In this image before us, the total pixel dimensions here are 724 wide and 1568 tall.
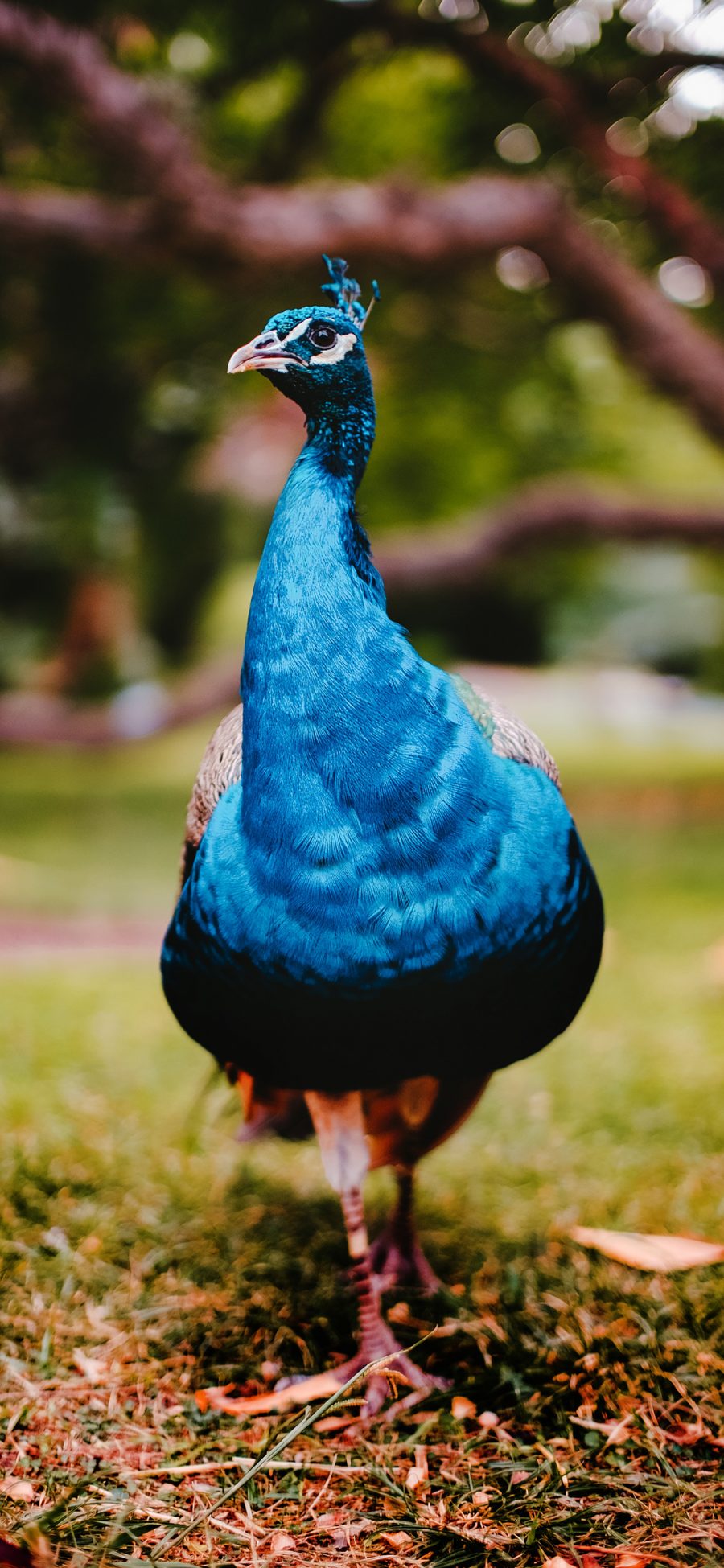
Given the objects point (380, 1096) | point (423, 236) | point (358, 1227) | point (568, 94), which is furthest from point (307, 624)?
point (568, 94)

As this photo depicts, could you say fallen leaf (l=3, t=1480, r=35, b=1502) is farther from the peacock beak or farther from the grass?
the peacock beak

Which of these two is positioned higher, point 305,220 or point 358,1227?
point 305,220

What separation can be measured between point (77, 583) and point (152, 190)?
764 cm

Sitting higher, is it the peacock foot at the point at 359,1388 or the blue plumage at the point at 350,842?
the blue plumage at the point at 350,842

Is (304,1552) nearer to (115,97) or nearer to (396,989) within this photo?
(396,989)

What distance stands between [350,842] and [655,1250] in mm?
1192

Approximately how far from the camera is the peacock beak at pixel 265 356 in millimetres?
1816

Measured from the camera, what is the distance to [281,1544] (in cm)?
168

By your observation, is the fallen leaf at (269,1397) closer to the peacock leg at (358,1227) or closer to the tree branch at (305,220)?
the peacock leg at (358,1227)

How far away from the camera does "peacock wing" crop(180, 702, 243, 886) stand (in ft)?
6.74

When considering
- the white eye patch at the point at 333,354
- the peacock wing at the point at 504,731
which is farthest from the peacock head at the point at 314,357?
the peacock wing at the point at 504,731

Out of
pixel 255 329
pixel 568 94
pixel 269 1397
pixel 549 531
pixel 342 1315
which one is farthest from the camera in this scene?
pixel 549 531

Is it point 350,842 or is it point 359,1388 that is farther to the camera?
point 359,1388

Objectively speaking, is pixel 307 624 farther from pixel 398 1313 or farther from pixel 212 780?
pixel 398 1313
